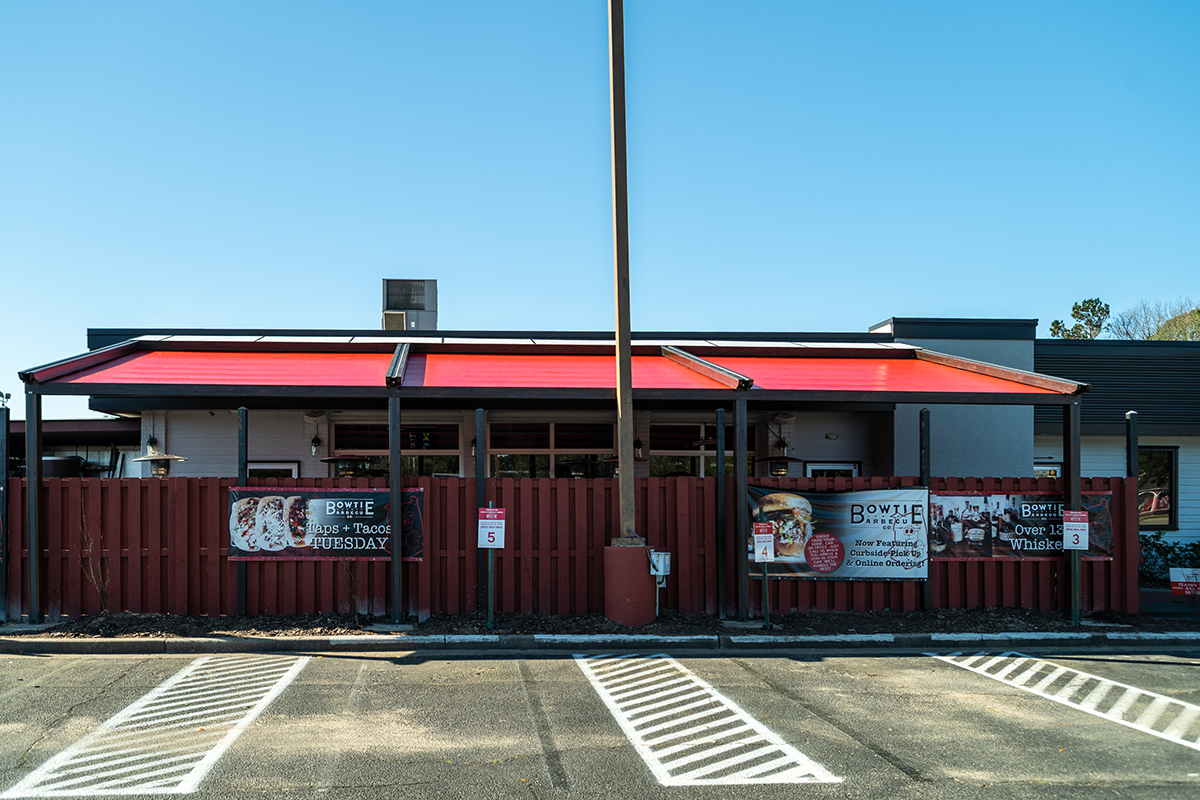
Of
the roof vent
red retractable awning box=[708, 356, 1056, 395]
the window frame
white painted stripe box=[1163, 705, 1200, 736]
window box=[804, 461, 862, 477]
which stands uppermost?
the roof vent

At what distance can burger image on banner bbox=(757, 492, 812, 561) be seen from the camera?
11562mm

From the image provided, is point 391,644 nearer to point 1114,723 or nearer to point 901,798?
point 901,798

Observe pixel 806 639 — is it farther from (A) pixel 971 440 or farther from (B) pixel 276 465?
(B) pixel 276 465

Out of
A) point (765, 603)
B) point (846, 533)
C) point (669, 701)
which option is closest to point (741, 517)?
point (765, 603)

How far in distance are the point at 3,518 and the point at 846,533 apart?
10.5 m

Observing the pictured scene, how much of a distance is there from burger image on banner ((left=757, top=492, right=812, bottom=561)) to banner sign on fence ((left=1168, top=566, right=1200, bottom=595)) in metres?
4.67

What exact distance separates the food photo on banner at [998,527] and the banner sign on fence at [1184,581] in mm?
819

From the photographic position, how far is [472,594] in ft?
36.7

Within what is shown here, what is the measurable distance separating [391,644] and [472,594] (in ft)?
4.77

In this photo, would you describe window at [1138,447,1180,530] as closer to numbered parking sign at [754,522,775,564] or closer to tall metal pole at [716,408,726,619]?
numbered parking sign at [754,522,775,564]

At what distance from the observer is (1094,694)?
8.18 meters

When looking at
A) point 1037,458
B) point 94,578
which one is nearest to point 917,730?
point 94,578

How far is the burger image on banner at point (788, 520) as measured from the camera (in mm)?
11562

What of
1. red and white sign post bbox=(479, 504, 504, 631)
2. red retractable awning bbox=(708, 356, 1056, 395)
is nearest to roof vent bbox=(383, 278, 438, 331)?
red retractable awning bbox=(708, 356, 1056, 395)
